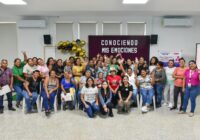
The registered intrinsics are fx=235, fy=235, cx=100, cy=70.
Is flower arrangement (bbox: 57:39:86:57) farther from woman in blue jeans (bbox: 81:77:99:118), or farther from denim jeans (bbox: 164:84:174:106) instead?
denim jeans (bbox: 164:84:174:106)

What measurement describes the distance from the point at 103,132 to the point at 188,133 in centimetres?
158

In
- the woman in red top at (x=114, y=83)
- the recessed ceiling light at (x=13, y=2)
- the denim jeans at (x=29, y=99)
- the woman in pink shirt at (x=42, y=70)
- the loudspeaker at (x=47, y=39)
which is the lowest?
the denim jeans at (x=29, y=99)

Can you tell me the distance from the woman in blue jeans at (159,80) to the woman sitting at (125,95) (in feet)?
2.18

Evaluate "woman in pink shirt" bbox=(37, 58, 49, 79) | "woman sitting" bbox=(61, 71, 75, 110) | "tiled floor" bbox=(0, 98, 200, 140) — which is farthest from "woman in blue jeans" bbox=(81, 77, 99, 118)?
"woman in pink shirt" bbox=(37, 58, 49, 79)

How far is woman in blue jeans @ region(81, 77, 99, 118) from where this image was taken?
521 centimetres

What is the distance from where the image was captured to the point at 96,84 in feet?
18.0

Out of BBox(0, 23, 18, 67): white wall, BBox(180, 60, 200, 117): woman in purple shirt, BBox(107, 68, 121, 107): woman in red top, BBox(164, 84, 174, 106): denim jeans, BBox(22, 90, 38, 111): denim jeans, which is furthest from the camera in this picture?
BBox(0, 23, 18, 67): white wall

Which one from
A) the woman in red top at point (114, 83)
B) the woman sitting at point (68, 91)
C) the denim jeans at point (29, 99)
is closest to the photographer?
the denim jeans at point (29, 99)

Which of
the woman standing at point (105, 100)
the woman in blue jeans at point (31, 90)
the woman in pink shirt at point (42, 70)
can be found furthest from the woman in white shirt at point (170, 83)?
the woman in blue jeans at point (31, 90)

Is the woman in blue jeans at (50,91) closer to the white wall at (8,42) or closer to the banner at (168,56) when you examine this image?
the banner at (168,56)

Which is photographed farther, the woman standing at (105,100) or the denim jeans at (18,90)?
the denim jeans at (18,90)

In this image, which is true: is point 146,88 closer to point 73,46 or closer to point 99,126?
point 99,126

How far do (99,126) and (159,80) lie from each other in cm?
192

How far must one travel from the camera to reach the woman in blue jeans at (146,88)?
552 cm
